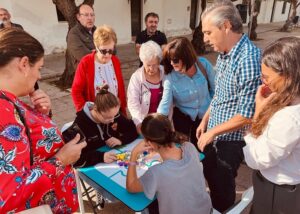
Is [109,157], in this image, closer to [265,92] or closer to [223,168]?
[223,168]

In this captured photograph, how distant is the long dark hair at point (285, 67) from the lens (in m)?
1.30

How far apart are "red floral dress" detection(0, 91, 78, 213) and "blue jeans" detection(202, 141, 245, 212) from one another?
1.25 metres

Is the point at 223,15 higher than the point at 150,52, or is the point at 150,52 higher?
the point at 223,15

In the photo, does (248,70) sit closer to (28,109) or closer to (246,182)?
(28,109)

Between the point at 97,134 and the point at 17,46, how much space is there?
1.35 m

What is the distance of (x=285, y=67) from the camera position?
131cm

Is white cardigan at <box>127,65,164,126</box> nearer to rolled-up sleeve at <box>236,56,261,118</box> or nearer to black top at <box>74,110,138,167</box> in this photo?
black top at <box>74,110,138,167</box>

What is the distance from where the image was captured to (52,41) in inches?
388

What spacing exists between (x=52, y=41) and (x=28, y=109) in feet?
31.3

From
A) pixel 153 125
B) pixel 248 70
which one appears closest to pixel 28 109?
pixel 153 125

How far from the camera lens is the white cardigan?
2.73 m

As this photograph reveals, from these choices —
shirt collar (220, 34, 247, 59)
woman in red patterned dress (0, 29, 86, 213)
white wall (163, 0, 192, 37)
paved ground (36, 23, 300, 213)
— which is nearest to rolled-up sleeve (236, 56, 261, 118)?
shirt collar (220, 34, 247, 59)

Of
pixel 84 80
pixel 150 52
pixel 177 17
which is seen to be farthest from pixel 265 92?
pixel 177 17

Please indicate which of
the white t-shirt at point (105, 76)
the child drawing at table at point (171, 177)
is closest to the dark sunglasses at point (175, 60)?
the child drawing at table at point (171, 177)
